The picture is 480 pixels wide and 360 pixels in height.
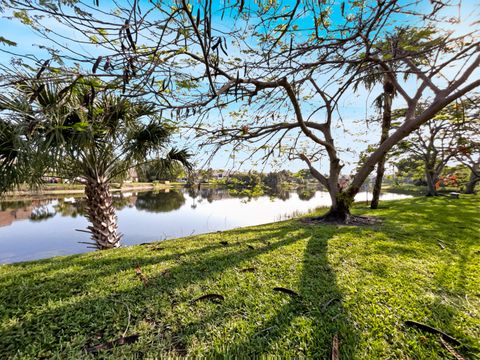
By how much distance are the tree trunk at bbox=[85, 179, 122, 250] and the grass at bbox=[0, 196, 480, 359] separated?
1646 mm

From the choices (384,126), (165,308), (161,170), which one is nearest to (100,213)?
(161,170)

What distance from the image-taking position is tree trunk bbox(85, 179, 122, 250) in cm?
447

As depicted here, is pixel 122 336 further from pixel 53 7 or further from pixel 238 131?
pixel 238 131

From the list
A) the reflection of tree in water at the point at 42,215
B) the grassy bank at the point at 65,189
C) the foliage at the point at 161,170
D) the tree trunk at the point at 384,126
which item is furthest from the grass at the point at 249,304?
the reflection of tree in water at the point at 42,215

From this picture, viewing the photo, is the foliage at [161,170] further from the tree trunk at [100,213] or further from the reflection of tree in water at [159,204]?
the reflection of tree in water at [159,204]

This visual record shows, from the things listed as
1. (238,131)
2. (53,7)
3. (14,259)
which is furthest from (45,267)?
(14,259)

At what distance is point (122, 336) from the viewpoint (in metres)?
1.43

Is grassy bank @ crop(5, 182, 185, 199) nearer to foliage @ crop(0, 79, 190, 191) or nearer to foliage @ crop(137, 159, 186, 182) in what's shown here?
foliage @ crop(0, 79, 190, 191)

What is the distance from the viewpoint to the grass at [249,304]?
1.32 meters

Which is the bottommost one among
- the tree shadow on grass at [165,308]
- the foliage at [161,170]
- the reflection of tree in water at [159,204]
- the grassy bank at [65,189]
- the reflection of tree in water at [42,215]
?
the reflection of tree in water at [42,215]

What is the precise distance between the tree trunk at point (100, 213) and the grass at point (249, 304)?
1646 mm

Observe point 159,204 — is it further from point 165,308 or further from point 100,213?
point 165,308

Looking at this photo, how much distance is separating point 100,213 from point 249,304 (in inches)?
162

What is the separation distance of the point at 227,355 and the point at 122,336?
734 mm
